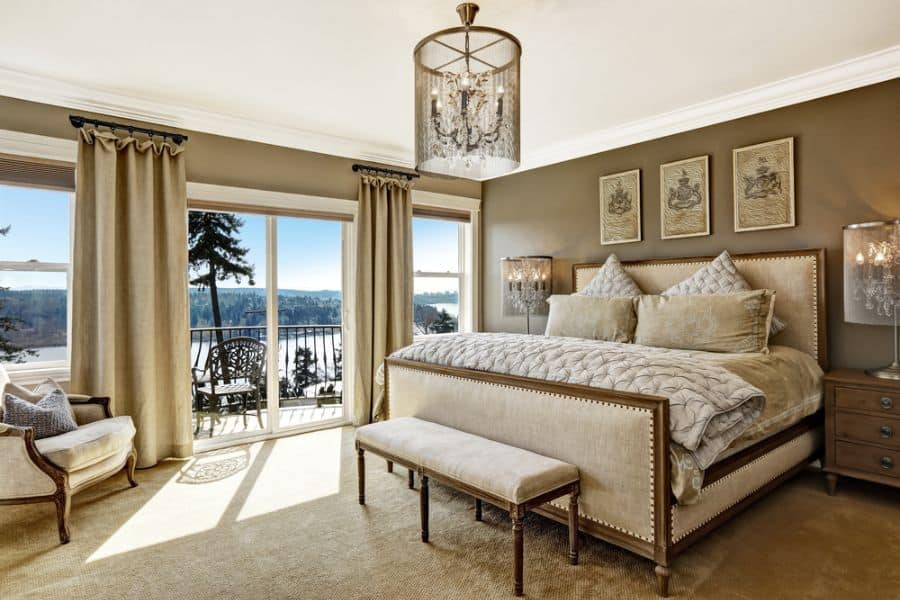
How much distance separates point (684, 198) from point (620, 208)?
559 mm

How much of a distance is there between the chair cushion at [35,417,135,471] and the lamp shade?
4276 mm

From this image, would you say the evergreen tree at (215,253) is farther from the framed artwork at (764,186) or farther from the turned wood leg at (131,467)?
the framed artwork at (764,186)

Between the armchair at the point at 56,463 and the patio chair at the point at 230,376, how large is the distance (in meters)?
1.33

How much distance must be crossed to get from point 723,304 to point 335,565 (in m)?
2.65

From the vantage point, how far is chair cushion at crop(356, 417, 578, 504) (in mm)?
2090

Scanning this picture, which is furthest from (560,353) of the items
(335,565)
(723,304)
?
(335,565)

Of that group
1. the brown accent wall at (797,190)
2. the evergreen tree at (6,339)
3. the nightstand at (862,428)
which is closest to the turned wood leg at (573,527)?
the nightstand at (862,428)

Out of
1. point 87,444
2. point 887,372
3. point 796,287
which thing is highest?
point 796,287

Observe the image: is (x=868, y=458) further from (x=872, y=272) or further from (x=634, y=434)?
(x=634, y=434)

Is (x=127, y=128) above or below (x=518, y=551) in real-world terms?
above

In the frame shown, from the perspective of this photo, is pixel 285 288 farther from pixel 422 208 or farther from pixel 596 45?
pixel 596 45

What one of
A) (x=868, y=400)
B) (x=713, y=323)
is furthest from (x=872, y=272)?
(x=713, y=323)

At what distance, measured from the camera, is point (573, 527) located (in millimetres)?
2258

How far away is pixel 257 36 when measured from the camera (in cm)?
274
